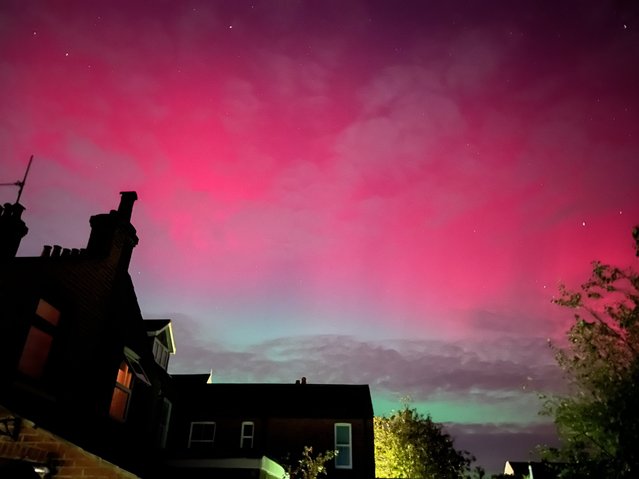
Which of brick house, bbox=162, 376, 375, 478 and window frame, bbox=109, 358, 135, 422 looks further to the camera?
brick house, bbox=162, 376, 375, 478

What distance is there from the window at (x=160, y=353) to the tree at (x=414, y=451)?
26.1 meters

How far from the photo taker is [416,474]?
41.0 m

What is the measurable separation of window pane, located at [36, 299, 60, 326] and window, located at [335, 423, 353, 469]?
2162 cm

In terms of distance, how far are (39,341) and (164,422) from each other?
39.6ft

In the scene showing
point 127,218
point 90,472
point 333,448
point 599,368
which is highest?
point 127,218

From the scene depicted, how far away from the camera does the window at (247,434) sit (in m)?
30.7

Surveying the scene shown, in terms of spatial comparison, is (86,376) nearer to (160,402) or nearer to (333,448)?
(160,402)

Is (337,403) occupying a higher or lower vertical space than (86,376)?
higher

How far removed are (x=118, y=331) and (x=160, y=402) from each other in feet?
23.7

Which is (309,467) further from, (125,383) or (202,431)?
(125,383)

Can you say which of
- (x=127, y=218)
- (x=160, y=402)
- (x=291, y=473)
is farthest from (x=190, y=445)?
(x=127, y=218)

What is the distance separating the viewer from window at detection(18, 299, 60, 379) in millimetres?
12523

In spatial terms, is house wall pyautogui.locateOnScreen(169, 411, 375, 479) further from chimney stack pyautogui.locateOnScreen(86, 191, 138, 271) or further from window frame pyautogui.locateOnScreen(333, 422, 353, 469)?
chimney stack pyautogui.locateOnScreen(86, 191, 138, 271)

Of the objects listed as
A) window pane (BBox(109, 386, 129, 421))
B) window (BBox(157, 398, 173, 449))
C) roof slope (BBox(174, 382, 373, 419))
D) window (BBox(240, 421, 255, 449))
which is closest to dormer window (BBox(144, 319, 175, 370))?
window (BBox(157, 398, 173, 449))
